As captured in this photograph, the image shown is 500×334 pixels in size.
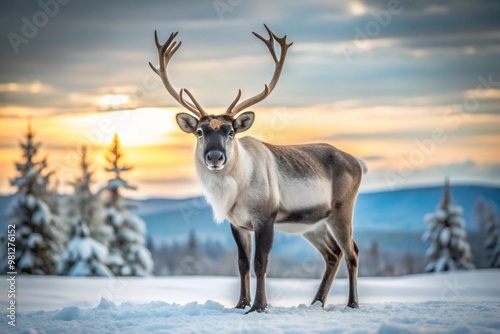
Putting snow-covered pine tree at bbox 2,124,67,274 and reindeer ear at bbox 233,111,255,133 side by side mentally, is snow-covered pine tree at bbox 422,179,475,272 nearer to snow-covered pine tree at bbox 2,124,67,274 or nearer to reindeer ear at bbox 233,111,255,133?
snow-covered pine tree at bbox 2,124,67,274

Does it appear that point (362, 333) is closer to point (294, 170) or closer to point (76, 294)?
point (294, 170)

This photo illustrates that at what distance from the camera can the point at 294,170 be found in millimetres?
10281

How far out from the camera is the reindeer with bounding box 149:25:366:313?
9305mm

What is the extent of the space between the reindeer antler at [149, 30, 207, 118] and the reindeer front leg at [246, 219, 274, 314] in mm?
1739

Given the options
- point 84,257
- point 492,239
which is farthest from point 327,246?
point 492,239

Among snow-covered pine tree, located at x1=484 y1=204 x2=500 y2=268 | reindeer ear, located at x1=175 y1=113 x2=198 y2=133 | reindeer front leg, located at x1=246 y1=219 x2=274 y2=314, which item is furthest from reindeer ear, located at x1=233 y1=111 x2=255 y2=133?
snow-covered pine tree, located at x1=484 y1=204 x2=500 y2=268

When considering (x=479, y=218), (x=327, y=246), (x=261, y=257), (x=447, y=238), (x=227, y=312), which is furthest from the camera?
(x=479, y=218)

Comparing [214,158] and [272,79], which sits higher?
[272,79]

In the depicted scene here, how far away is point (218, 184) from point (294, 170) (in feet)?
4.49

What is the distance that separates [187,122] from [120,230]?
15031mm

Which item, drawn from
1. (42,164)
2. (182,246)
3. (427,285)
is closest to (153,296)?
(427,285)

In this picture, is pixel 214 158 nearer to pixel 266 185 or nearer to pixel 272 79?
pixel 266 185

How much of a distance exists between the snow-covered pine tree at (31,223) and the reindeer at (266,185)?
14.1m

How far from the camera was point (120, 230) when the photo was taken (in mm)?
23984
